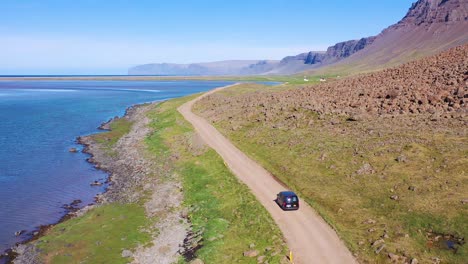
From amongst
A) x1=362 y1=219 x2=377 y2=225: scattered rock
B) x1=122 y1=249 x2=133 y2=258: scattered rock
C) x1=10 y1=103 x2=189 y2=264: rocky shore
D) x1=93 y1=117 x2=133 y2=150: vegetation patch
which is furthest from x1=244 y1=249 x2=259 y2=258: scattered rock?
x1=93 y1=117 x2=133 y2=150: vegetation patch


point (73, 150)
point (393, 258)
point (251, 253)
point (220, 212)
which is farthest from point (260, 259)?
point (73, 150)

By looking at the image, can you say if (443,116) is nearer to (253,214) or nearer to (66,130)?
(253,214)

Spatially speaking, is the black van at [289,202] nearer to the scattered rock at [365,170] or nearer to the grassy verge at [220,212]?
the grassy verge at [220,212]

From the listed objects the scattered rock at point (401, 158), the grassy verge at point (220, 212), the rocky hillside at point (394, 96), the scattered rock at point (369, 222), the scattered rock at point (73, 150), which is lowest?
the scattered rock at point (73, 150)

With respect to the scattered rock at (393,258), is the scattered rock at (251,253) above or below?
below

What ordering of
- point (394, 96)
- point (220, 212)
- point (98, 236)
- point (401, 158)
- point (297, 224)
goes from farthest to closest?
point (394, 96) → point (401, 158) → point (220, 212) → point (98, 236) → point (297, 224)

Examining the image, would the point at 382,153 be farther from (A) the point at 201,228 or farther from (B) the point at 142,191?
(B) the point at 142,191

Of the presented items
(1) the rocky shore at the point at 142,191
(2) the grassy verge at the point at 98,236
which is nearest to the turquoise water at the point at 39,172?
(1) the rocky shore at the point at 142,191
